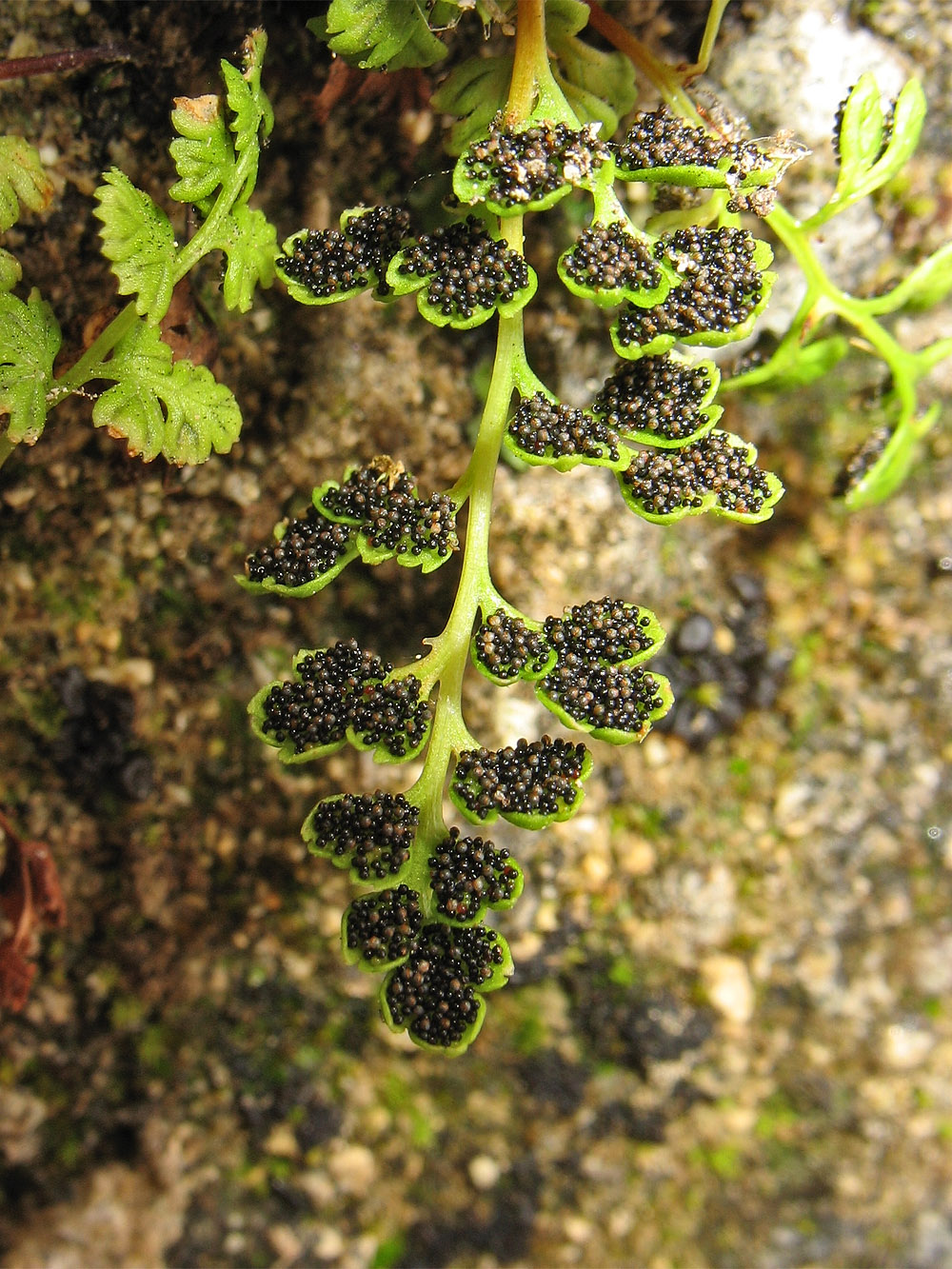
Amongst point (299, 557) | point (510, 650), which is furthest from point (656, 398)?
point (299, 557)

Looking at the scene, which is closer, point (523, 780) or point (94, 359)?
point (523, 780)

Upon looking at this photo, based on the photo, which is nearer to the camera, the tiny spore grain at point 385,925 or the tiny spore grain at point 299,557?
the tiny spore grain at point 385,925

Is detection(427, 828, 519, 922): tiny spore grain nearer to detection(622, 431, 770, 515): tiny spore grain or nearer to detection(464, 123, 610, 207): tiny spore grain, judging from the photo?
detection(622, 431, 770, 515): tiny spore grain

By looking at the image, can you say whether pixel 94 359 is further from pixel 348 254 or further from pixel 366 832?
pixel 366 832

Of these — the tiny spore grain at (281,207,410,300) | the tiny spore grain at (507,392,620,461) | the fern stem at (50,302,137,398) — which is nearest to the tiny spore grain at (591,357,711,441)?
the tiny spore grain at (507,392,620,461)

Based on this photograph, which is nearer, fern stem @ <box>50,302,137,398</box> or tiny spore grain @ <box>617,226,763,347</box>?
tiny spore grain @ <box>617,226,763,347</box>

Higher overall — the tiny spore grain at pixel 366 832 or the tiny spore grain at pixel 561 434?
the tiny spore grain at pixel 561 434

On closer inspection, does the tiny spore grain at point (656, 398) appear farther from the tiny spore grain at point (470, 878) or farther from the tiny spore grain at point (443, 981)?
the tiny spore grain at point (443, 981)

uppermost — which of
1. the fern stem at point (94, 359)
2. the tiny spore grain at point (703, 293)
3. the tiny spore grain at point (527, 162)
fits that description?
the tiny spore grain at point (527, 162)

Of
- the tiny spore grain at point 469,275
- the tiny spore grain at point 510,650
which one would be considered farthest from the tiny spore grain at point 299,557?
the tiny spore grain at point 469,275

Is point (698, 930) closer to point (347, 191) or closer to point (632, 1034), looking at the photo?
point (632, 1034)

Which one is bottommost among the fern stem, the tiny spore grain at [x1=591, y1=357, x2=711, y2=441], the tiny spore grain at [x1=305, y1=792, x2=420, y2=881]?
the tiny spore grain at [x1=305, y1=792, x2=420, y2=881]

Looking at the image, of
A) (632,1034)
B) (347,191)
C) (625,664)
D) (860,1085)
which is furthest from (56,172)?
(860,1085)
